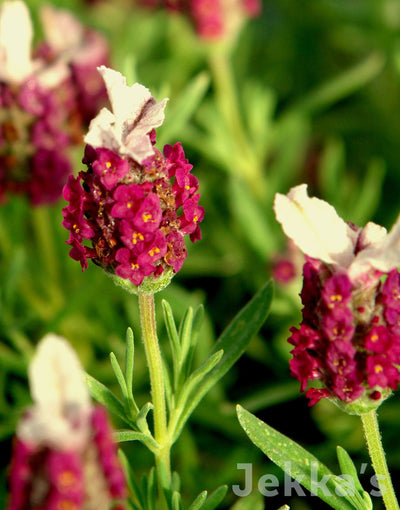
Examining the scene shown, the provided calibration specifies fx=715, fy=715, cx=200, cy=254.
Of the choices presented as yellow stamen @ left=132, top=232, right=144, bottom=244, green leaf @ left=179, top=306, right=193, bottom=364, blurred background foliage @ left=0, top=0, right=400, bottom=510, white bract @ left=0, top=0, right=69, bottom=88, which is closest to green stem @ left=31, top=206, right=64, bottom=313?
blurred background foliage @ left=0, top=0, right=400, bottom=510

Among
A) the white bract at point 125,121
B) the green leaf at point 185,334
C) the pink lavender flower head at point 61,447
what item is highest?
the white bract at point 125,121

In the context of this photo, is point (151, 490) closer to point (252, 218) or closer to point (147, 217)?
point (147, 217)

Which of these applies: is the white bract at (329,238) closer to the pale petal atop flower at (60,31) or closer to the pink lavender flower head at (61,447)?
the pink lavender flower head at (61,447)

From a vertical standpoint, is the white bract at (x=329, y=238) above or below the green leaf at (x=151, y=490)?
above

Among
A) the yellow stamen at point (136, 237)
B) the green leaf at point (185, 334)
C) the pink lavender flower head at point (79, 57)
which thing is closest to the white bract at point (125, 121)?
the yellow stamen at point (136, 237)

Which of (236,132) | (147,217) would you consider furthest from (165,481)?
(236,132)
